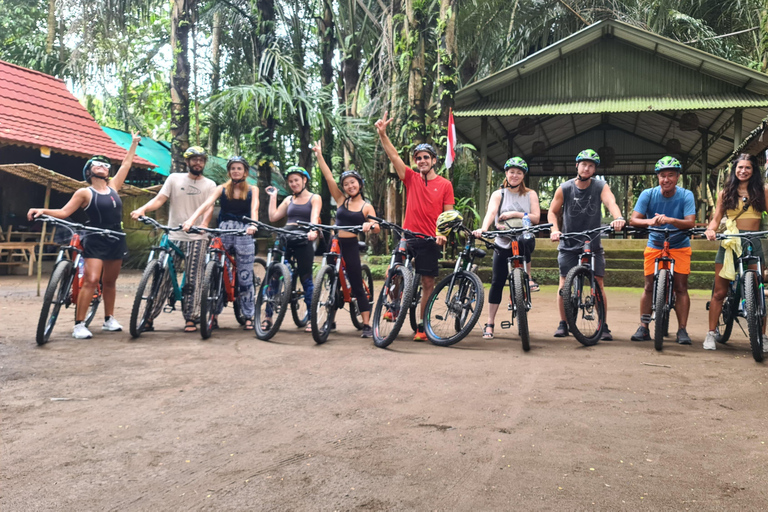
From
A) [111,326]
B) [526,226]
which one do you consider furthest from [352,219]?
[111,326]

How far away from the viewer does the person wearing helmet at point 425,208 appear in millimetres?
6812

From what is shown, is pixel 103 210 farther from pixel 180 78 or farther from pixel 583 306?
pixel 180 78

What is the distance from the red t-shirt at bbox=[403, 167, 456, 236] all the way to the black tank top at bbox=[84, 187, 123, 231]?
3020mm

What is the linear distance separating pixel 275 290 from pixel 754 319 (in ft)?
14.6

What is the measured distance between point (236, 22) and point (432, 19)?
1182cm

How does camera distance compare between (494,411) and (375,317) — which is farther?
(375,317)

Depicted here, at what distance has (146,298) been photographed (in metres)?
6.90

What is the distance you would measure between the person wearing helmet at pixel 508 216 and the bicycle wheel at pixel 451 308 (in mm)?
361

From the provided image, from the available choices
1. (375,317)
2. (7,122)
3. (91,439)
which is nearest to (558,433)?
(91,439)

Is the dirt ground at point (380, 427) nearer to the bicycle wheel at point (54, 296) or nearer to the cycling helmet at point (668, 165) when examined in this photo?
the bicycle wheel at point (54, 296)

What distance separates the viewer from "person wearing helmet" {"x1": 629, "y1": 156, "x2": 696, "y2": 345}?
21.4 ft

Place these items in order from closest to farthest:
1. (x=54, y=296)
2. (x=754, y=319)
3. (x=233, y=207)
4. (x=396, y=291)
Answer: (x=754, y=319), (x=54, y=296), (x=396, y=291), (x=233, y=207)

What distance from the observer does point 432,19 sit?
42.3 ft

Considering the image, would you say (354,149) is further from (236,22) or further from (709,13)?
(709,13)
